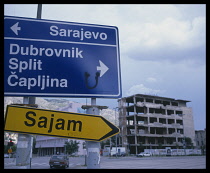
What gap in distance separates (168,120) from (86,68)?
2709 inches

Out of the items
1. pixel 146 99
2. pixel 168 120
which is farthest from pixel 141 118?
pixel 168 120

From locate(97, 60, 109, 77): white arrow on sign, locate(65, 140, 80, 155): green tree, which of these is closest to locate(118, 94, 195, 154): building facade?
locate(65, 140, 80, 155): green tree

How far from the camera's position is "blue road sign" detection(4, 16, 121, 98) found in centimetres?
270

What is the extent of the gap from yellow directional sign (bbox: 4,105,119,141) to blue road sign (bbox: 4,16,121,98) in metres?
0.30

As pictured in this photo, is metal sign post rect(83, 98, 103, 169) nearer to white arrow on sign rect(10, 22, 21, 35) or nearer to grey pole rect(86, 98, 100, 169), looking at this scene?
grey pole rect(86, 98, 100, 169)

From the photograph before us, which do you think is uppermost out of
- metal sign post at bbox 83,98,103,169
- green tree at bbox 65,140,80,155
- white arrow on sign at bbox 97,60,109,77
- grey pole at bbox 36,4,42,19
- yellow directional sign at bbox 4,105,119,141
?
grey pole at bbox 36,4,42,19

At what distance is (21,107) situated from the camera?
7.98 ft

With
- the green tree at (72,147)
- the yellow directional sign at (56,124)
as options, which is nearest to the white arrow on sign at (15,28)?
the yellow directional sign at (56,124)

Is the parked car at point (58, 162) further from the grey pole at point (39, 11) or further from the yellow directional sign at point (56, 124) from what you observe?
the yellow directional sign at point (56, 124)

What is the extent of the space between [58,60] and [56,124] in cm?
89

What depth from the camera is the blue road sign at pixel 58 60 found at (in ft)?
8.86

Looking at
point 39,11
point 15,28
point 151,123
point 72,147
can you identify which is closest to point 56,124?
point 15,28

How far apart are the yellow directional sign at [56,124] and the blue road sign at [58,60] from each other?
30 centimetres
